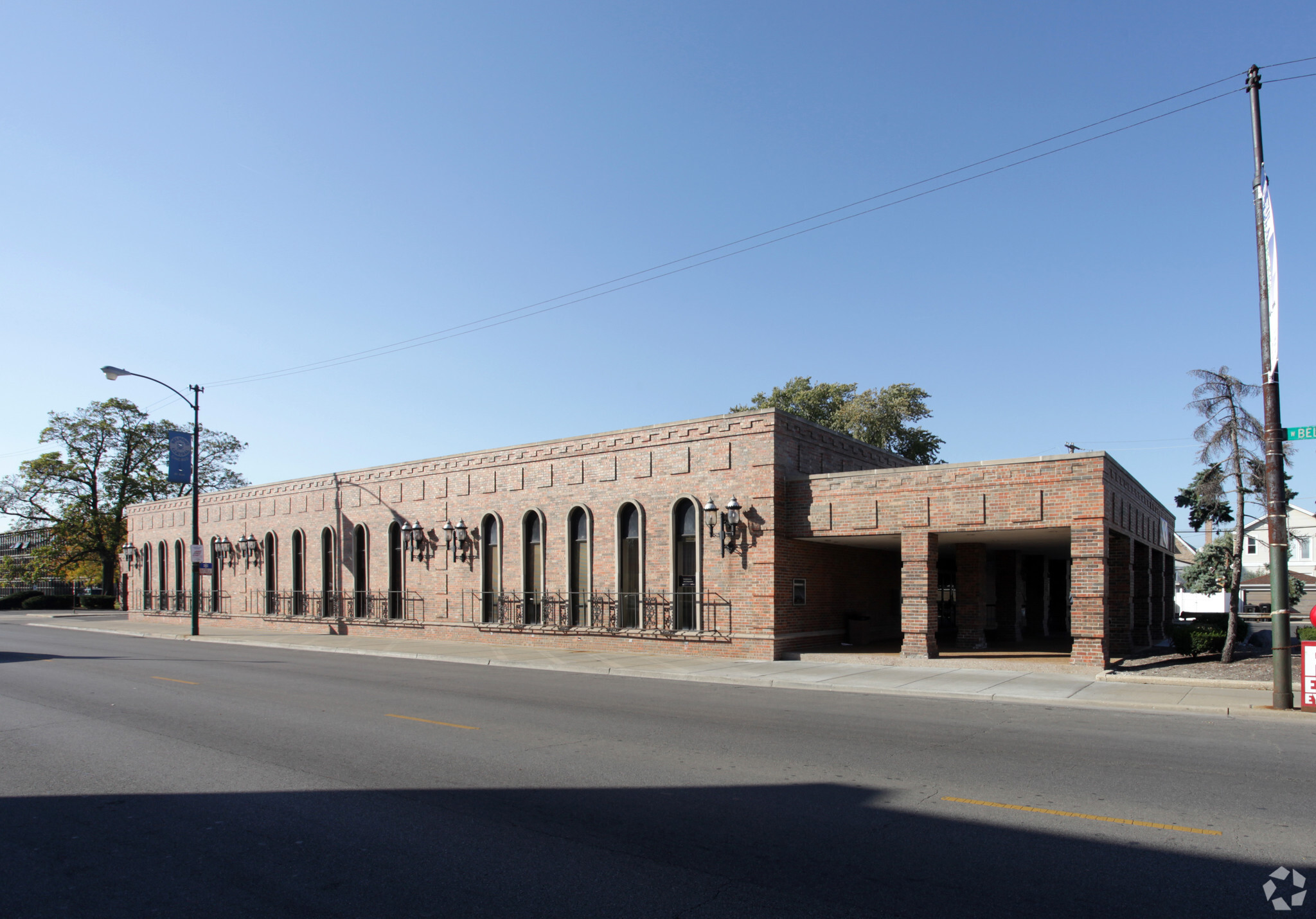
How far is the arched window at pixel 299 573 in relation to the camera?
35594 mm

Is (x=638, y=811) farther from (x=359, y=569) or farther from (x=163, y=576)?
(x=163, y=576)

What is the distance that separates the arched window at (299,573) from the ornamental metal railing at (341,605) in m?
0.03

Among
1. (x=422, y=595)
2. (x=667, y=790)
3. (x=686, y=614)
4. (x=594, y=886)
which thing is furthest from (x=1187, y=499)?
(x=594, y=886)

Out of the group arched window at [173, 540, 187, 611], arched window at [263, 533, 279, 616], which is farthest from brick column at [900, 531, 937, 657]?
arched window at [173, 540, 187, 611]

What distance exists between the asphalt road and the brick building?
6.76m

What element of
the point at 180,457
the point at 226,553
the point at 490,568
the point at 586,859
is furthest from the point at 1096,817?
the point at 226,553

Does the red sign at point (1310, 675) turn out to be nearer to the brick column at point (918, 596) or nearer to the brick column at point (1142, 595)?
the brick column at point (918, 596)

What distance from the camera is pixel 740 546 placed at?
22016 mm

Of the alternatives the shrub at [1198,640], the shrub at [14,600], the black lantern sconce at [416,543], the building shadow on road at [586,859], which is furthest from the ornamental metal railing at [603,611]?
the shrub at [14,600]

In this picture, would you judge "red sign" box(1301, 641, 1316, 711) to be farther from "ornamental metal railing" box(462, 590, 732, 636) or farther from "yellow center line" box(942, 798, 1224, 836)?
"ornamental metal railing" box(462, 590, 732, 636)

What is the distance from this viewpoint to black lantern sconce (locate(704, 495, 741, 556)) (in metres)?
21.9

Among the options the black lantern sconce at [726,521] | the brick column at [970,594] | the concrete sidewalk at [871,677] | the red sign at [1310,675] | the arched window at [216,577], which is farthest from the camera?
the arched window at [216,577]

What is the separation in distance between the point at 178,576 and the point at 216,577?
4.48 meters

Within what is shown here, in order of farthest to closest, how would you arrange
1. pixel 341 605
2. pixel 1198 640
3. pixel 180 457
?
pixel 341 605
pixel 180 457
pixel 1198 640
